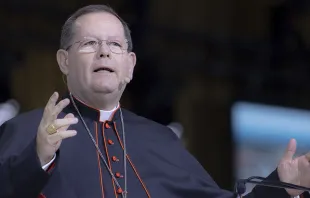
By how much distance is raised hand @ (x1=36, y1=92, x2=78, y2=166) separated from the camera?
2359 mm

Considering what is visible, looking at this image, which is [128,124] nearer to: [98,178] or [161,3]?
[98,178]

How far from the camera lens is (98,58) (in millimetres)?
2779

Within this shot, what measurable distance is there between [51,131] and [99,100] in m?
0.51

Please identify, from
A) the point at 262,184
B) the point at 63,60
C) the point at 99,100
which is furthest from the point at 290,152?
the point at 63,60

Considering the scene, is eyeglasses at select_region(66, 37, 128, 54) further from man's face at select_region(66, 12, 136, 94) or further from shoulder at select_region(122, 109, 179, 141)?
shoulder at select_region(122, 109, 179, 141)

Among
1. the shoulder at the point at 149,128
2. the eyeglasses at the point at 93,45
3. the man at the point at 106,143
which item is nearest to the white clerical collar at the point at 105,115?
the man at the point at 106,143

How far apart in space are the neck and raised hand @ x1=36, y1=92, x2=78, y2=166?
1.39 ft

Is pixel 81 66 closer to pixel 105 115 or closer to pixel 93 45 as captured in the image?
pixel 93 45

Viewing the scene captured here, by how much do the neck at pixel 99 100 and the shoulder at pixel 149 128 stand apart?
152mm

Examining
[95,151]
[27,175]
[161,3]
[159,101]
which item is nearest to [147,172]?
[95,151]

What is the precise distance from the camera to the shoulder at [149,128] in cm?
305

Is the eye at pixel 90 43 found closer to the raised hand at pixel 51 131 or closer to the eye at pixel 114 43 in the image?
the eye at pixel 114 43

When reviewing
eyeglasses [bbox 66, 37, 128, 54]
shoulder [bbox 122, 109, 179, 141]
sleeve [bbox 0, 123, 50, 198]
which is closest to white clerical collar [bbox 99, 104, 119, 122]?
shoulder [bbox 122, 109, 179, 141]

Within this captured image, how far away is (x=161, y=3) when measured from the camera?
7.97 metres
